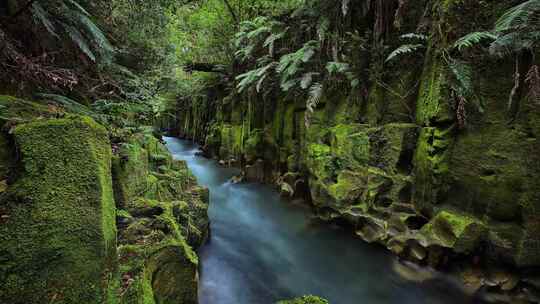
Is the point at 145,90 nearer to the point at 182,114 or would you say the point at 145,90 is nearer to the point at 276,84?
the point at 276,84

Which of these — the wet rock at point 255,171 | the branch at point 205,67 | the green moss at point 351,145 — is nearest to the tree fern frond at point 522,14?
the green moss at point 351,145

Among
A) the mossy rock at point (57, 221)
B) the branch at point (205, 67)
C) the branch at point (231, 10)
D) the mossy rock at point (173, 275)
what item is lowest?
the mossy rock at point (173, 275)

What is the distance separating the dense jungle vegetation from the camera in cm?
175

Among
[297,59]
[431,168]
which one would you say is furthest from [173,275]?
[297,59]

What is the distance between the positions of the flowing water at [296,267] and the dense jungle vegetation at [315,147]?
32 cm

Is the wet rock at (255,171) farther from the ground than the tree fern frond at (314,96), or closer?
closer

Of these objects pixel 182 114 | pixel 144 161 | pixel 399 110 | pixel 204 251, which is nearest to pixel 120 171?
pixel 144 161

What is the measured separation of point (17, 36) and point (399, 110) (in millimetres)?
5918

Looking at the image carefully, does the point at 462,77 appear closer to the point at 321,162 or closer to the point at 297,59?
the point at 321,162

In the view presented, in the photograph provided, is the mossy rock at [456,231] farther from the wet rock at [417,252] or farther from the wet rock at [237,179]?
the wet rock at [237,179]

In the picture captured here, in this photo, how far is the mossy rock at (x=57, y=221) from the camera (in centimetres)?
157

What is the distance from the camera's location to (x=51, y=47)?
3.24m

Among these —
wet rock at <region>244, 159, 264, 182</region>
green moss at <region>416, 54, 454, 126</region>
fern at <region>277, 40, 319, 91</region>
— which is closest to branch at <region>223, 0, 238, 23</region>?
fern at <region>277, 40, 319, 91</region>

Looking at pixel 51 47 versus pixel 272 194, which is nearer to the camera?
pixel 51 47
